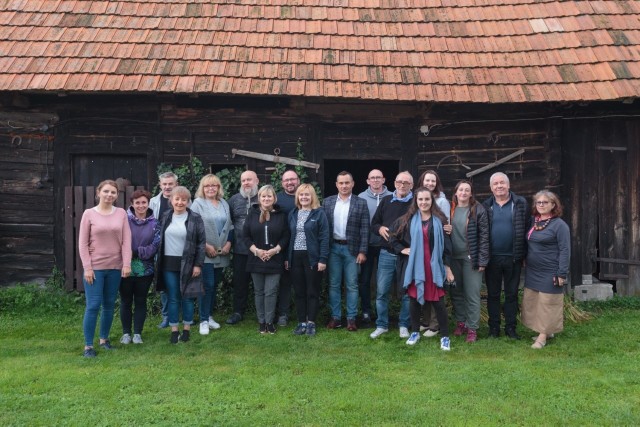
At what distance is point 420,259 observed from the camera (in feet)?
17.9

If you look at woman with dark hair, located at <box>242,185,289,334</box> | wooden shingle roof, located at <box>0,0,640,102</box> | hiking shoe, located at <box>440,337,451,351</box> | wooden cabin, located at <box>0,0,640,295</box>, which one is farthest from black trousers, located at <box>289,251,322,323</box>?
wooden shingle roof, located at <box>0,0,640,102</box>

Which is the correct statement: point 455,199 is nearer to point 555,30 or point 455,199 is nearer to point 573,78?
point 573,78

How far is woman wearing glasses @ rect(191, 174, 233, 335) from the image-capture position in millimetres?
6004

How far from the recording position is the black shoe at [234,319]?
6383 millimetres

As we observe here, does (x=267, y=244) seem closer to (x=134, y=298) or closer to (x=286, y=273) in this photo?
(x=286, y=273)

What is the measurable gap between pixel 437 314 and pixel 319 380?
154 centimetres

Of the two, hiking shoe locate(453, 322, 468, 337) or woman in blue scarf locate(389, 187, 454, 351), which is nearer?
woman in blue scarf locate(389, 187, 454, 351)

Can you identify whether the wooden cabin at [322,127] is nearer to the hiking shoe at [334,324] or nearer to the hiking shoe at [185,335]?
the hiking shoe at [334,324]

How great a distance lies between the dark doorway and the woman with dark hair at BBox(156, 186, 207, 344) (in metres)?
4.11

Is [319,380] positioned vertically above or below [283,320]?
below

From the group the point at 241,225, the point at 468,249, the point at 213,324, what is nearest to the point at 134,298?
the point at 213,324

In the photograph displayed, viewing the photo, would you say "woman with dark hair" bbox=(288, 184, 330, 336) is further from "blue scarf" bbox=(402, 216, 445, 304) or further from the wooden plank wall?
the wooden plank wall

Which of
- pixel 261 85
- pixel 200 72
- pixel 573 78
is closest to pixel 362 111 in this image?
pixel 261 85

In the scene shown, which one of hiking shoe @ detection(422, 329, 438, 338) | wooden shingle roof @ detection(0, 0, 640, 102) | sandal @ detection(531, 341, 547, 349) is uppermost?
wooden shingle roof @ detection(0, 0, 640, 102)
